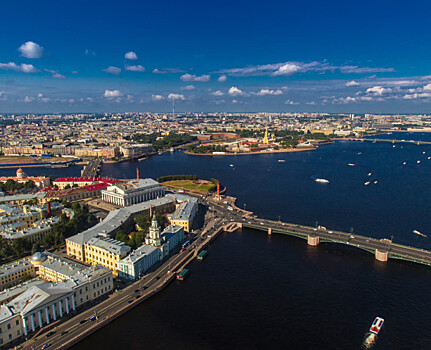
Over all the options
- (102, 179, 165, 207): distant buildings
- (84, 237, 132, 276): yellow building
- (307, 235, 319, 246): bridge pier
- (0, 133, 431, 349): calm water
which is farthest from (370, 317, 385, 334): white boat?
(102, 179, 165, 207): distant buildings

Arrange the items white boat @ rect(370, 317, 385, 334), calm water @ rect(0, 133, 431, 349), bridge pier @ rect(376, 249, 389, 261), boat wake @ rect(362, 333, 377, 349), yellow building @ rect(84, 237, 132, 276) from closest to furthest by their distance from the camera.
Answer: boat wake @ rect(362, 333, 377, 349) → calm water @ rect(0, 133, 431, 349) → white boat @ rect(370, 317, 385, 334) → yellow building @ rect(84, 237, 132, 276) → bridge pier @ rect(376, 249, 389, 261)

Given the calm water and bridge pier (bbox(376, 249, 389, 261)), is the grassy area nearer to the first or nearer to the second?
the calm water

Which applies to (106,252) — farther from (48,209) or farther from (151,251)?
(48,209)

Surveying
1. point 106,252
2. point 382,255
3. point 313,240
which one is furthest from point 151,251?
point 382,255

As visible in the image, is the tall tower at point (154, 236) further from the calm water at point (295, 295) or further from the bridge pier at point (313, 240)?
the bridge pier at point (313, 240)

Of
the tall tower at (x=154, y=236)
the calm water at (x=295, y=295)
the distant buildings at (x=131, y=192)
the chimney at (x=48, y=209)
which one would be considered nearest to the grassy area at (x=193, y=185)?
the distant buildings at (x=131, y=192)

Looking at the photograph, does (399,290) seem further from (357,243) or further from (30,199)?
(30,199)

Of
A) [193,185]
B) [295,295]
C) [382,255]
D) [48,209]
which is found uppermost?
[48,209]
